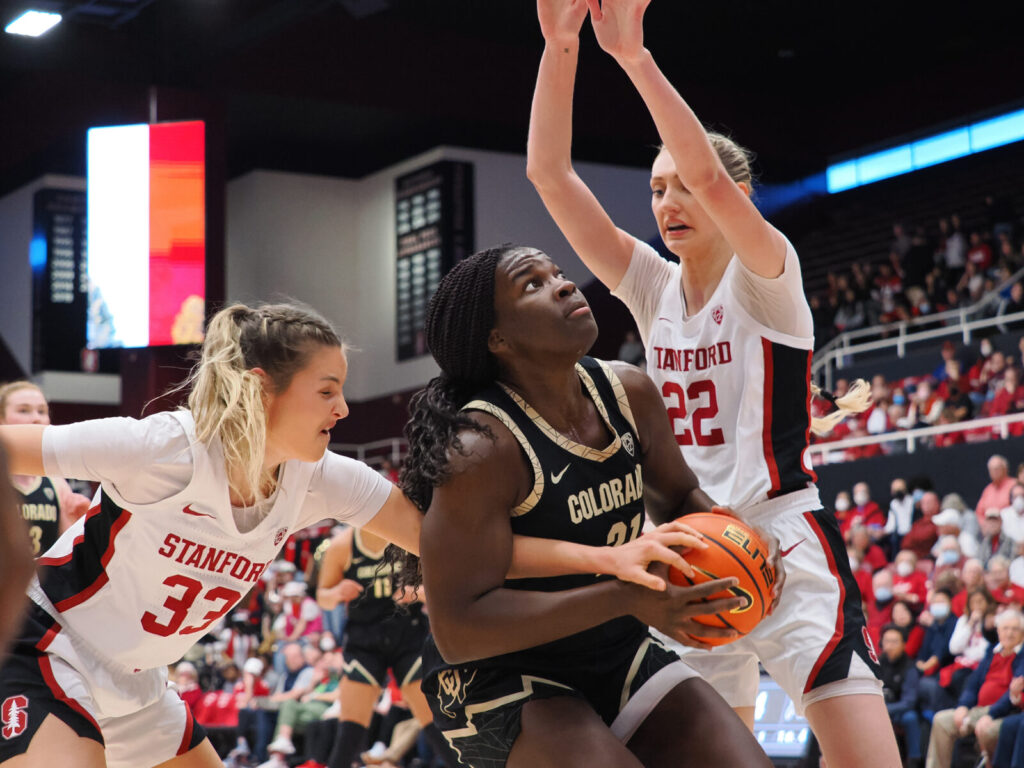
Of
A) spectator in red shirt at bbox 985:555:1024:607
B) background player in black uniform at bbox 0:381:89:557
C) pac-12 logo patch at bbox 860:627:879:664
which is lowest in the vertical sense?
spectator in red shirt at bbox 985:555:1024:607

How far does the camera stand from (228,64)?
50.1 ft

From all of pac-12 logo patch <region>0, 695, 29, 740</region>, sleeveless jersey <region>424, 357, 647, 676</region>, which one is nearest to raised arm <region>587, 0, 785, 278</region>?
sleeveless jersey <region>424, 357, 647, 676</region>

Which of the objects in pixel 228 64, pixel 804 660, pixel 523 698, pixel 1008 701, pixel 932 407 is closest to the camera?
pixel 523 698

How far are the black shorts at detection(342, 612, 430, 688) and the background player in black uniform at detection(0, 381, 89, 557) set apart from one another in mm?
2137

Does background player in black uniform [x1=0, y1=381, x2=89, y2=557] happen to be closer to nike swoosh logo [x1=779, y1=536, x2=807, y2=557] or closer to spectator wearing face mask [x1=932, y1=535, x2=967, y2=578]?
nike swoosh logo [x1=779, y1=536, x2=807, y2=557]

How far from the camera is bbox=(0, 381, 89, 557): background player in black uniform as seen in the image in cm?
519

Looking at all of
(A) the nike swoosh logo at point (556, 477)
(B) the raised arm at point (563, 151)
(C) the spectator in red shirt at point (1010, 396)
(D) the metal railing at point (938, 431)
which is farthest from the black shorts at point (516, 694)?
(C) the spectator in red shirt at point (1010, 396)

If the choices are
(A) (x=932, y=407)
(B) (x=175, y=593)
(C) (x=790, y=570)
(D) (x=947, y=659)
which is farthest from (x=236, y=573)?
(A) (x=932, y=407)

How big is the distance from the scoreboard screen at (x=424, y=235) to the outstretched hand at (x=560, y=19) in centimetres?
1581

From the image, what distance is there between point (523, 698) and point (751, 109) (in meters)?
17.9

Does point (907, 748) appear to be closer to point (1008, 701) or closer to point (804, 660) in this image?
point (1008, 701)

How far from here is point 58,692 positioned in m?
3.10

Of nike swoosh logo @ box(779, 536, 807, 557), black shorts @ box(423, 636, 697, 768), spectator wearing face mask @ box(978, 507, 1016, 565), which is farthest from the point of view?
spectator wearing face mask @ box(978, 507, 1016, 565)

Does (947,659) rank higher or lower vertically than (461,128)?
lower
